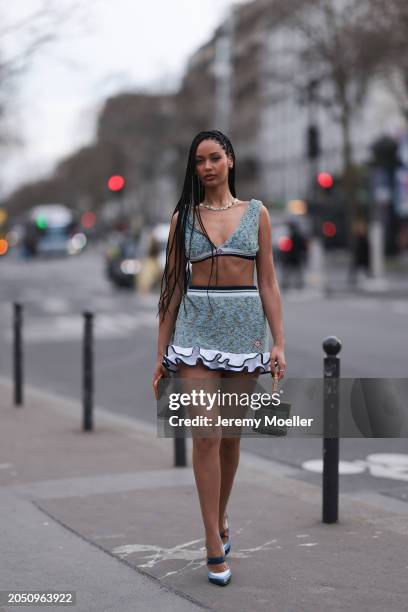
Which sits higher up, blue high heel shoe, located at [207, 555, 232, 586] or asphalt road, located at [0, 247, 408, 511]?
blue high heel shoe, located at [207, 555, 232, 586]

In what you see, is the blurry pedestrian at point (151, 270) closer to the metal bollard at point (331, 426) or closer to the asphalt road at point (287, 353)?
the asphalt road at point (287, 353)

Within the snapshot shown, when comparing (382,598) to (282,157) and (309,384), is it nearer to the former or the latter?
(309,384)

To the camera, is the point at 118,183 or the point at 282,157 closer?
the point at 118,183

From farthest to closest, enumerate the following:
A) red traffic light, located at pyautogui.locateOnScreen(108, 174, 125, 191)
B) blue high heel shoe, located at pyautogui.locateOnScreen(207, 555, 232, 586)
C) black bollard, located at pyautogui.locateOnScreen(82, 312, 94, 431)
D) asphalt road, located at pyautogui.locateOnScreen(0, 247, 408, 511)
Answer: red traffic light, located at pyautogui.locateOnScreen(108, 174, 125, 191) < black bollard, located at pyautogui.locateOnScreen(82, 312, 94, 431) < asphalt road, located at pyautogui.locateOnScreen(0, 247, 408, 511) < blue high heel shoe, located at pyautogui.locateOnScreen(207, 555, 232, 586)

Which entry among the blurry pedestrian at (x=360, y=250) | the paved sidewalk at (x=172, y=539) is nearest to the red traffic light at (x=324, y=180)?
the blurry pedestrian at (x=360, y=250)

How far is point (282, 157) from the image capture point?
96812 mm

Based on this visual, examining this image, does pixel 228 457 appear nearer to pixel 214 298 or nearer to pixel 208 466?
pixel 208 466

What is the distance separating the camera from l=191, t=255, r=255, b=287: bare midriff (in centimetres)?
509

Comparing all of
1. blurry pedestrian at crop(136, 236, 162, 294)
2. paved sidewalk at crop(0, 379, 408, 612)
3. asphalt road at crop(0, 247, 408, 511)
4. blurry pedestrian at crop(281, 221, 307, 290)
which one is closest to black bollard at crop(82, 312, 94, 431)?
paved sidewalk at crop(0, 379, 408, 612)

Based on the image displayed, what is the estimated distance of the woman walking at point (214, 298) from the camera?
5.09m

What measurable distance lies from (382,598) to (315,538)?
3.50ft

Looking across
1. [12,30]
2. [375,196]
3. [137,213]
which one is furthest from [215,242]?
[137,213]

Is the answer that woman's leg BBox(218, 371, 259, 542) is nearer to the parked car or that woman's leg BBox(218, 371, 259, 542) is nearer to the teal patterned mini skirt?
the teal patterned mini skirt

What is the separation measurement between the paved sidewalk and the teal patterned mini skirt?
90 centimetres
